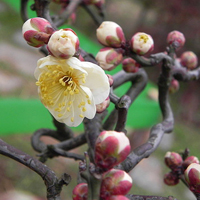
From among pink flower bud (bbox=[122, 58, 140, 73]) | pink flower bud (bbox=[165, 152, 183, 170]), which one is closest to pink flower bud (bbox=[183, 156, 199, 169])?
pink flower bud (bbox=[165, 152, 183, 170])

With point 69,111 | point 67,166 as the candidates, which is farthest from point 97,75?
point 67,166

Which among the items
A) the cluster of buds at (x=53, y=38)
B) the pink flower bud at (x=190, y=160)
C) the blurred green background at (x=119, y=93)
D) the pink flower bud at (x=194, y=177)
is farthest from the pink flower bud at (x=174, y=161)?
the blurred green background at (x=119, y=93)

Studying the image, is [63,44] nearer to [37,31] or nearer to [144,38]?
[37,31]

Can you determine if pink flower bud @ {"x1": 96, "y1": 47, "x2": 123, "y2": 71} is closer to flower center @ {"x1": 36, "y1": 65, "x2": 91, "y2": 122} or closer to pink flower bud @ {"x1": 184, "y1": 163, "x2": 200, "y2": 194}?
flower center @ {"x1": 36, "y1": 65, "x2": 91, "y2": 122}

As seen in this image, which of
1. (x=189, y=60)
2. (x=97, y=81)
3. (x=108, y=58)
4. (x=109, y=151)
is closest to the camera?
(x=109, y=151)

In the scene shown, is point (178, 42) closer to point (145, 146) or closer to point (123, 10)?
point (145, 146)

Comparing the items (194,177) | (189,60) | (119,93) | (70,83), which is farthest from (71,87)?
(119,93)
